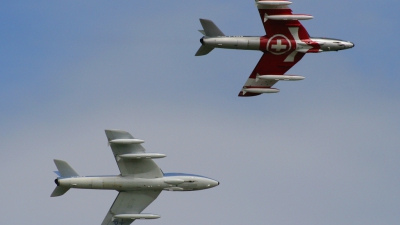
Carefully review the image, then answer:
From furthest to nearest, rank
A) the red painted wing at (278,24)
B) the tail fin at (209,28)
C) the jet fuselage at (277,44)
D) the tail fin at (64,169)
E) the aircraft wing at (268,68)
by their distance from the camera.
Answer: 1. the aircraft wing at (268,68)
2. the red painted wing at (278,24)
3. the jet fuselage at (277,44)
4. the tail fin at (209,28)
5. the tail fin at (64,169)

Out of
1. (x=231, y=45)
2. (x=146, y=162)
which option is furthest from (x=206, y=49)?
(x=146, y=162)

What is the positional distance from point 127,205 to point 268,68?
17374 mm

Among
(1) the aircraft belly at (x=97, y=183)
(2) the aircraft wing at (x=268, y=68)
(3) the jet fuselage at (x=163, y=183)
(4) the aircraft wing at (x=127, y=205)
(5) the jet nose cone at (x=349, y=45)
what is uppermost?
(5) the jet nose cone at (x=349, y=45)

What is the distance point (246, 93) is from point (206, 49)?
6.56 metres

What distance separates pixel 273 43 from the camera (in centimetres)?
14725

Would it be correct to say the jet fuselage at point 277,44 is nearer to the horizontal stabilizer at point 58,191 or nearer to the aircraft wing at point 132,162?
the aircraft wing at point 132,162

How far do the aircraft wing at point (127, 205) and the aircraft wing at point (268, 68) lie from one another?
1316cm

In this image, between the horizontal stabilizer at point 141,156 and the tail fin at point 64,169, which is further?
the tail fin at point 64,169

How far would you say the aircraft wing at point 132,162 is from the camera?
462ft

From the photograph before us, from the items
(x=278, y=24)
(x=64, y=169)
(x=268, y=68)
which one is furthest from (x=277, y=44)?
(x=64, y=169)

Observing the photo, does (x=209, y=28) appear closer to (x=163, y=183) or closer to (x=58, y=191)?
(x=163, y=183)

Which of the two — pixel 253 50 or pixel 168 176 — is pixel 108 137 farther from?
pixel 253 50

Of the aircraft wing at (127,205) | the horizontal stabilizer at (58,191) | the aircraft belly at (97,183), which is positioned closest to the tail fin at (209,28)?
the aircraft wing at (127,205)

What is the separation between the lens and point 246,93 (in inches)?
5896
